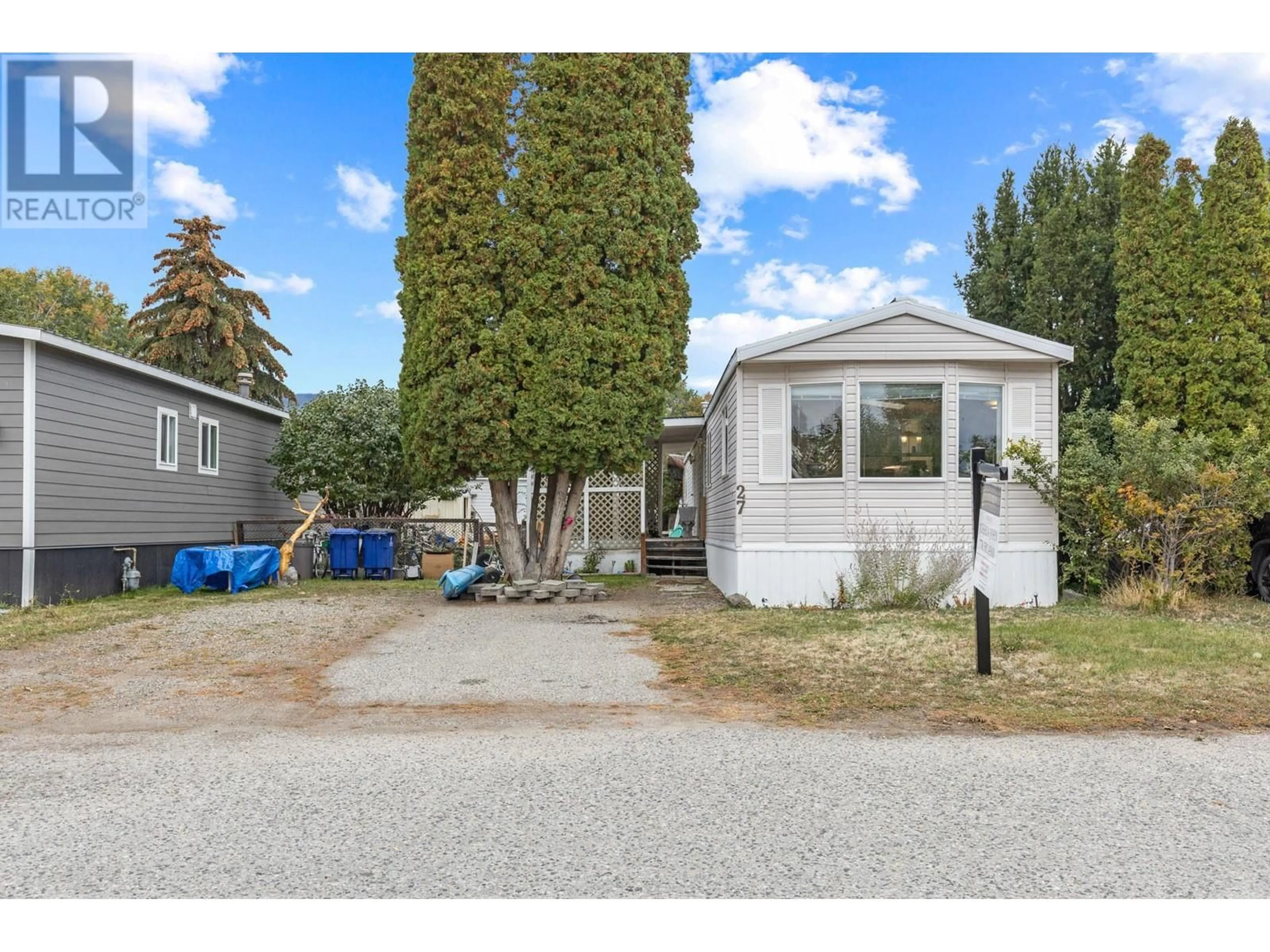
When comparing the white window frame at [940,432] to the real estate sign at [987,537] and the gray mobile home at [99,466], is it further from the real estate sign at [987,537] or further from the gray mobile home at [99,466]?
the gray mobile home at [99,466]

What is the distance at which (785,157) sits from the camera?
54.9 ft

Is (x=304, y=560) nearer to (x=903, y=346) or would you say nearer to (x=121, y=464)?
(x=121, y=464)

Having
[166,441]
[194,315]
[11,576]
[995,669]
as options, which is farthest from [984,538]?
Answer: [194,315]

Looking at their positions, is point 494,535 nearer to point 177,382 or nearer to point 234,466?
point 234,466

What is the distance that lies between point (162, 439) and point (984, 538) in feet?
42.6

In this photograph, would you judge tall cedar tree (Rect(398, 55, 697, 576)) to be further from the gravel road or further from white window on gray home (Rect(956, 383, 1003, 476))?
the gravel road

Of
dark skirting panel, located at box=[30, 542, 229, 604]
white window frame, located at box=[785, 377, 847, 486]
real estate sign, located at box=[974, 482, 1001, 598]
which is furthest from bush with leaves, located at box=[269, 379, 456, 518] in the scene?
real estate sign, located at box=[974, 482, 1001, 598]

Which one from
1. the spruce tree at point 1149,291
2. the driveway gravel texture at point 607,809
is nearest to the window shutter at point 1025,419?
the spruce tree at point 1149,291

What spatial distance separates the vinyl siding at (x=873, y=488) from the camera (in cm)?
1152

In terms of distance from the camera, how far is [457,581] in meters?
12.7

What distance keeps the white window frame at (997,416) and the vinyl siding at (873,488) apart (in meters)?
0.03

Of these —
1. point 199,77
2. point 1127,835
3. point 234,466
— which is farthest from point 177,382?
point 1127,835

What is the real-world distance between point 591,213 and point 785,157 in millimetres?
5818

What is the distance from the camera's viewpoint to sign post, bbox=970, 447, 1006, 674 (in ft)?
20.8
